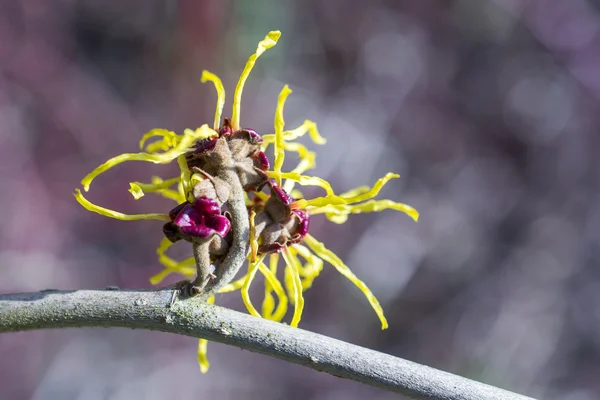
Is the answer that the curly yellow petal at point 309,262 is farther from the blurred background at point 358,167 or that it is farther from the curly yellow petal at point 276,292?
the blurred background at point 358,167

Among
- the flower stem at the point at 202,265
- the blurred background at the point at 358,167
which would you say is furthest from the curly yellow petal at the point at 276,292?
the blurred background at the point at 358,167

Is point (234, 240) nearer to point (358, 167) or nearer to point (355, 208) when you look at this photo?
point (355, 208)

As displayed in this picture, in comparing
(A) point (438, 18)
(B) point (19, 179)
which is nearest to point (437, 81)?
(A) point (438, 18)

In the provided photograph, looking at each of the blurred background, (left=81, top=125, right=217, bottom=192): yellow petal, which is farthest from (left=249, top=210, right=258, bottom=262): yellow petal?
the blurred background

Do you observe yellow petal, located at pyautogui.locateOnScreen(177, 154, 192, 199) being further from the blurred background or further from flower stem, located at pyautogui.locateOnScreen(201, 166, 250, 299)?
the blurred background

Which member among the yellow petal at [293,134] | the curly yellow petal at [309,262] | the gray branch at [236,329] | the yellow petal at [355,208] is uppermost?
the yellow petal at [293,134]

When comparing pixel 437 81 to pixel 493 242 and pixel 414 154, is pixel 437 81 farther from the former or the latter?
pixel 493 242

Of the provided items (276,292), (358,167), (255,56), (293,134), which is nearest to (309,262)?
(276,292)
